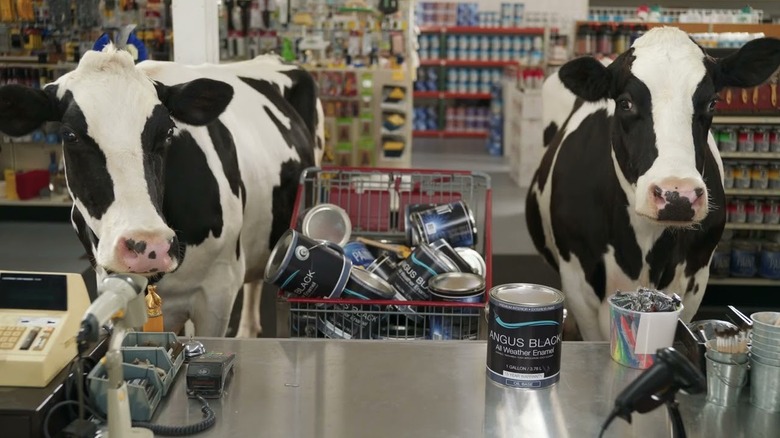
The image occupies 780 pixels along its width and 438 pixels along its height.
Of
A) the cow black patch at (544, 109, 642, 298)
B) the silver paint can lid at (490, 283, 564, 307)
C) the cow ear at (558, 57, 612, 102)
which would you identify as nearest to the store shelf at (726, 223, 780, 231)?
the cow black patch at (544, 109, 642, 298)

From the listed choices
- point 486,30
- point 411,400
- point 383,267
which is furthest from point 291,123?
point 486,30

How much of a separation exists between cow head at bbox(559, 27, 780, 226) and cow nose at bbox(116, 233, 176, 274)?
4.22 feet

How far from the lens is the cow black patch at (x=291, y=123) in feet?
13.9

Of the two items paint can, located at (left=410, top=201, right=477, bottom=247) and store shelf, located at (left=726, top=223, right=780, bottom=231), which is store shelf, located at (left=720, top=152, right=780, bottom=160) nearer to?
store shelf, located at (left=726, top=223, right=780, bottom=231)

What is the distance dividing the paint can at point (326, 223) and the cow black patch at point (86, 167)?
85 cm

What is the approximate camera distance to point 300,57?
25.5 ft

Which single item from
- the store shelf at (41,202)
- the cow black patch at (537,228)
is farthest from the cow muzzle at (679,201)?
the store shelf at (41,202)

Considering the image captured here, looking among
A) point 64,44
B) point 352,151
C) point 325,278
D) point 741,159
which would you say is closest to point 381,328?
Answer: point 325,278

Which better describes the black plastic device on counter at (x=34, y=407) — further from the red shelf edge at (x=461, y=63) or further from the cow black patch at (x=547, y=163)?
the red shelf edge at (x=461, y=63)

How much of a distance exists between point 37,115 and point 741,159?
14.1ft

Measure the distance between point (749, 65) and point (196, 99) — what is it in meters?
1.74

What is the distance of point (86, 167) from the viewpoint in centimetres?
247

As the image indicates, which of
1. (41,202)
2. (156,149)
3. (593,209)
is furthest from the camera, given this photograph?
(41,202)

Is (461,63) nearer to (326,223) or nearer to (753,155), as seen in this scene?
(753,155)
